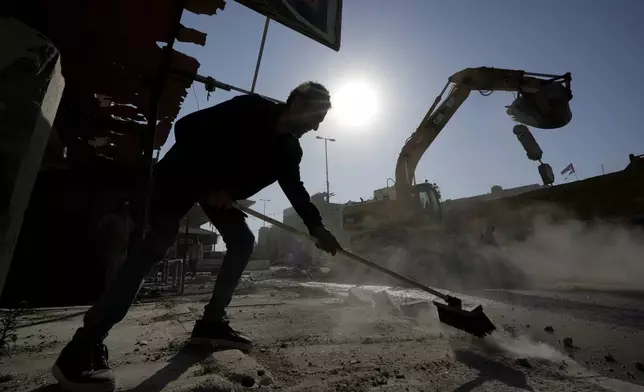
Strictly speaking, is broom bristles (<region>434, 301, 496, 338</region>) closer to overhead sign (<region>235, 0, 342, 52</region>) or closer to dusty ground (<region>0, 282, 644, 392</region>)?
dusty ground (<region>0, 282, 644, 392</region>)

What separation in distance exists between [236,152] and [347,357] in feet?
4.22

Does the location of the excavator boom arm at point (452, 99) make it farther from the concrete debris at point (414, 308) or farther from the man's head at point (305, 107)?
the man's head at point (305, 107)

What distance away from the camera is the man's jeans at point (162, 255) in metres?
1.44

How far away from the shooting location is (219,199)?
1978 millimetres

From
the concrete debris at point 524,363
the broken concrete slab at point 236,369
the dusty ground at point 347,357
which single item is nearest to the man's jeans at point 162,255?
the dusty ground at point 347,357

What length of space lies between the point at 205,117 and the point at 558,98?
9356mm

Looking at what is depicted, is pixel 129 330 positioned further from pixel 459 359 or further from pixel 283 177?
pixel 459 359

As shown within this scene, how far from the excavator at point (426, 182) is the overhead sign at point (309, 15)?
7.95m

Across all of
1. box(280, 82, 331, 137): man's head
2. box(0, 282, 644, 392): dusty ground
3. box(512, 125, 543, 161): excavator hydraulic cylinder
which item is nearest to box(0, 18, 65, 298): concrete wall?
box(0, 282, 644, 392): dusty ground

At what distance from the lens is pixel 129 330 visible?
92.5 inches

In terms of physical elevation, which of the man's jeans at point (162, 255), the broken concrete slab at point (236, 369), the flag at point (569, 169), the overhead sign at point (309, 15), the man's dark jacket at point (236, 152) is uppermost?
the flag at point (569, 169)

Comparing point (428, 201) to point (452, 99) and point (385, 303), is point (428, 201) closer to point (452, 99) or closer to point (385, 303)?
point (452, 99)

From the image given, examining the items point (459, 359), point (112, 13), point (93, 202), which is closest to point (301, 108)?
point (112, 13)

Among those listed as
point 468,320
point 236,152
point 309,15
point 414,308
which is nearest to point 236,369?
point 236,152
